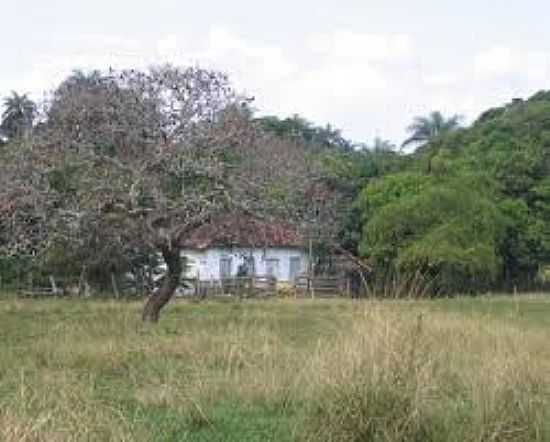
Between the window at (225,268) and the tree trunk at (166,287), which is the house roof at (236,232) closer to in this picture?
the tree trunk at (166,287)

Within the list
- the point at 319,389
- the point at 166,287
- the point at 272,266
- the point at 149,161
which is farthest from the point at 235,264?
the point at 319,389

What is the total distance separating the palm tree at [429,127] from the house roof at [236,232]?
49842mm

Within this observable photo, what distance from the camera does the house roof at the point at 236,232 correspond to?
2394cm

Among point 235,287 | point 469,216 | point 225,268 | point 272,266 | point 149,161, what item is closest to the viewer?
point 149,161

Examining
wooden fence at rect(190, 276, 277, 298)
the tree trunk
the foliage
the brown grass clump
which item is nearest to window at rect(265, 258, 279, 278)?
the foliage

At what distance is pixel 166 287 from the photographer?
2438 centimetres

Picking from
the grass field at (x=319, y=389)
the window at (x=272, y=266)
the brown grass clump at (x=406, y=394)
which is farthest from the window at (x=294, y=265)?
the brown grass clump at (x=406, y=394)

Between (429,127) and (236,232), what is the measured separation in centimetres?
5181

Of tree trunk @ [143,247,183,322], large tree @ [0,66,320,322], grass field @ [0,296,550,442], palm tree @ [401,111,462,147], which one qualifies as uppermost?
palm tree @ [401,111,462,147]

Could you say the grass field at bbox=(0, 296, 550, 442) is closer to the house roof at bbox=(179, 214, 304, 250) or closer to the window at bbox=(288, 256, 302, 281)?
the house roof at bbox=(179, 214, 304, 250)

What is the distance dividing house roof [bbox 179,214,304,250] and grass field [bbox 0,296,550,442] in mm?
9944

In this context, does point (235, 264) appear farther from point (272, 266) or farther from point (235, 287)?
point (235, 287)

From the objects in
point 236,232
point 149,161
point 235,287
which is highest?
point 149,161

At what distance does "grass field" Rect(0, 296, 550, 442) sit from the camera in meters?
7.14
